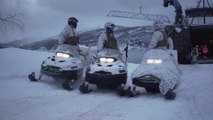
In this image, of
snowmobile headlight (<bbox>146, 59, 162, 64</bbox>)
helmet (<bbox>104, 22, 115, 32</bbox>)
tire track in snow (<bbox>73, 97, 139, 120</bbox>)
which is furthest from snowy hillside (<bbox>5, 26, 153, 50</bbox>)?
tire track in snow (<bbox>73, 97, 139, 120</bbox>)

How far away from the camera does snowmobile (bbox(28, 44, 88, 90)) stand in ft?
35.8

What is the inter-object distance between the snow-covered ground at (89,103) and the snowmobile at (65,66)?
37 centimetres

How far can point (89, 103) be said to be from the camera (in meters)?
8.85

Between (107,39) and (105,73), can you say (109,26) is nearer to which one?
(107,39)

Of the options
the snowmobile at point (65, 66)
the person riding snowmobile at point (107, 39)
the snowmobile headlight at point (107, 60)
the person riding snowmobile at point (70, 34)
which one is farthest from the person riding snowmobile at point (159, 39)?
the person riding snowmobile at point (70, 34)

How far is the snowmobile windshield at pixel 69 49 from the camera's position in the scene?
11711 mm

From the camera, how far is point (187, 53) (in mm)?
26906

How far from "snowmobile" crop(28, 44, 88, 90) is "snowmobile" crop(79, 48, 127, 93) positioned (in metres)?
0.72

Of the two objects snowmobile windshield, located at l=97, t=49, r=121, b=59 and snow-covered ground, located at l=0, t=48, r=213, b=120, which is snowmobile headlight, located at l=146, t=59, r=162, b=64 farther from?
snowmobile windshield, located at l=97, t=49, r=121, b=59

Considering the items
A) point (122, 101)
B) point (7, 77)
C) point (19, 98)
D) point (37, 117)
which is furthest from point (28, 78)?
point (37, 117)

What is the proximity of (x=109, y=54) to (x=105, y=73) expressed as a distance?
1.15 m

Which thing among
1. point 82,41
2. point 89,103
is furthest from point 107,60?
point 82,41

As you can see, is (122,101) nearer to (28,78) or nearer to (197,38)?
(28,78)

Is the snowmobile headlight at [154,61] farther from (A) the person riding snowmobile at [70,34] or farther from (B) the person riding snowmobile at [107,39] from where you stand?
(A) the person riding snowmobile at [70,34]
